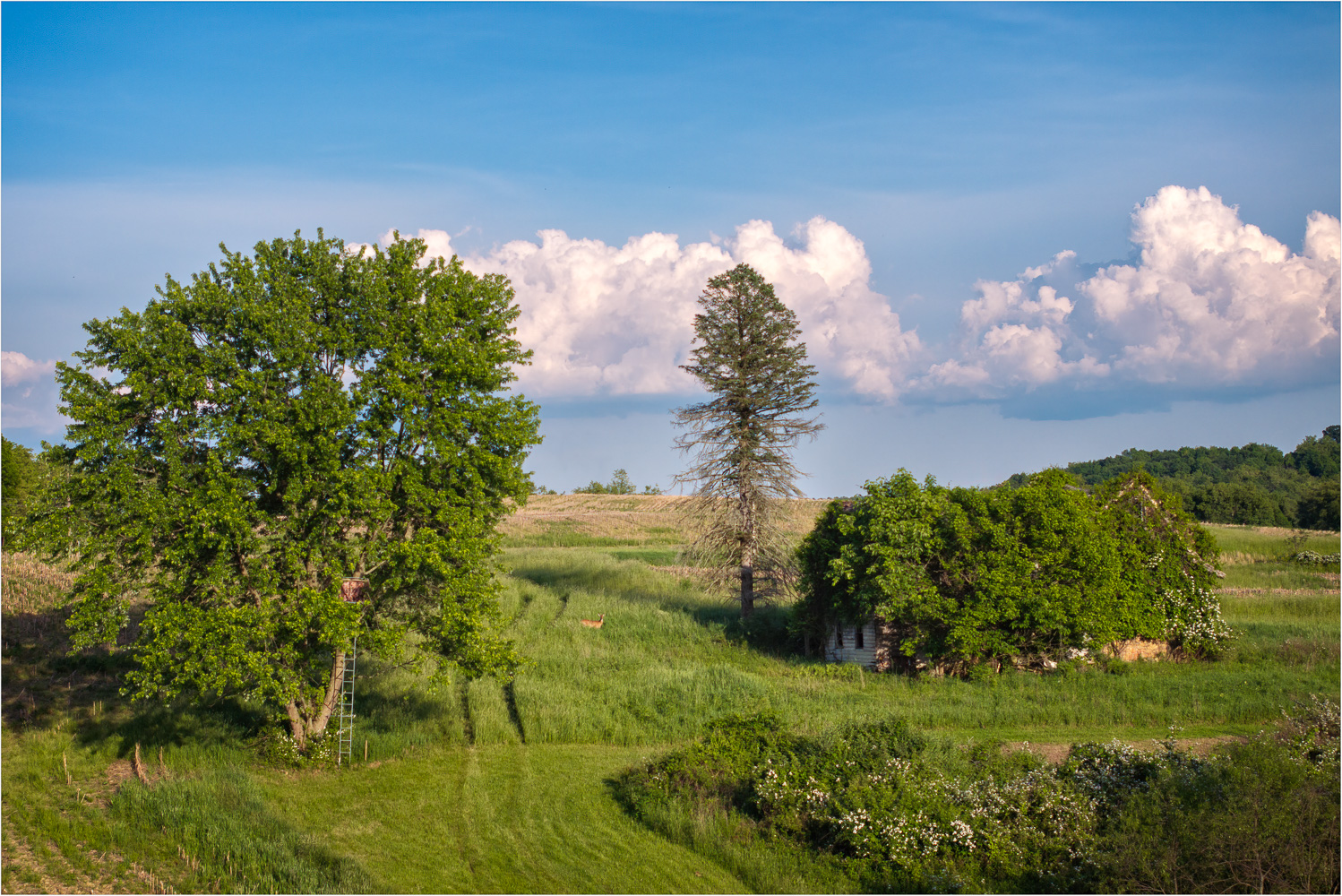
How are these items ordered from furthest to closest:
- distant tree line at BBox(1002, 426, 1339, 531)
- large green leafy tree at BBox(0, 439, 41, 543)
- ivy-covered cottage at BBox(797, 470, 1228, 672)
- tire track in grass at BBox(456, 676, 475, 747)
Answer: distant tree line at BBox(1002, 426, 1339, 531) < large green leafy tree at BBox(0, 439, 41, 543) < ivy-covered cottage at BBox(797, 470, 1228, 672) < tire track in grass at BBox(456, 676, 475, 747)

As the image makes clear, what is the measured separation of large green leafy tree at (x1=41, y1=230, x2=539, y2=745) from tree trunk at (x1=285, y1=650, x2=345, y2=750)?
0.05m

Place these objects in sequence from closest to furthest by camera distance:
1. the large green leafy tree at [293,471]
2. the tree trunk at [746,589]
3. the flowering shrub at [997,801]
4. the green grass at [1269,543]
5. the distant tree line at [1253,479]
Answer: the flowering shrub at [997,801]
the large green leafy tree at [293,471]
the tree trunk at [746,589]
the green grass at [1269,543]
the distant tree line at [1253,479]

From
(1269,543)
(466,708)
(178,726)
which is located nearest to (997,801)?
(466,708)

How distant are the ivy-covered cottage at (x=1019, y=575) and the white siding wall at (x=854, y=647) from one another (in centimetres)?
4

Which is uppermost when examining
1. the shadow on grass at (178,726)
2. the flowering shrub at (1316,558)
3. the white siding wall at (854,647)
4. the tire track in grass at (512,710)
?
the flowering shrub at (1316,558)

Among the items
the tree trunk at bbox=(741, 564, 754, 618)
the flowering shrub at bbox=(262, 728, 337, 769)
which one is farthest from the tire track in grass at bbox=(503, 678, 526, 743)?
the tree trunk at bbox=(741, 564, 754, 618)

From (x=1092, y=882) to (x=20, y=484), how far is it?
6745 centimetres

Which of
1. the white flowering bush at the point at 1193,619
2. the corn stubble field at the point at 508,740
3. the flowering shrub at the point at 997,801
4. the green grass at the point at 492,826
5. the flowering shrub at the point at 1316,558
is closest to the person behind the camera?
the flowering shrub at the point at 997,801

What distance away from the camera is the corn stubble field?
40.4ft

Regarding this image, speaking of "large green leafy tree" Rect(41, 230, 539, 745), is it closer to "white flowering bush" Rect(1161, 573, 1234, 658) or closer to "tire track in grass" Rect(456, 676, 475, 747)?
"tire track in grass" Rect(456, 676, 475, 747)

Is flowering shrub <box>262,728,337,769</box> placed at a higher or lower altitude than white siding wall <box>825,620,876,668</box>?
lower

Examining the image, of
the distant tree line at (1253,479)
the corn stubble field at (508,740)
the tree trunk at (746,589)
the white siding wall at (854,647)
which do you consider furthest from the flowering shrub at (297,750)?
the distant tree line at (1253,479)

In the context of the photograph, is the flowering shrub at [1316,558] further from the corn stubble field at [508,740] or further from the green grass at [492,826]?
the green grass at [492,826]

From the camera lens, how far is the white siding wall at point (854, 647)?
86.4 feet
